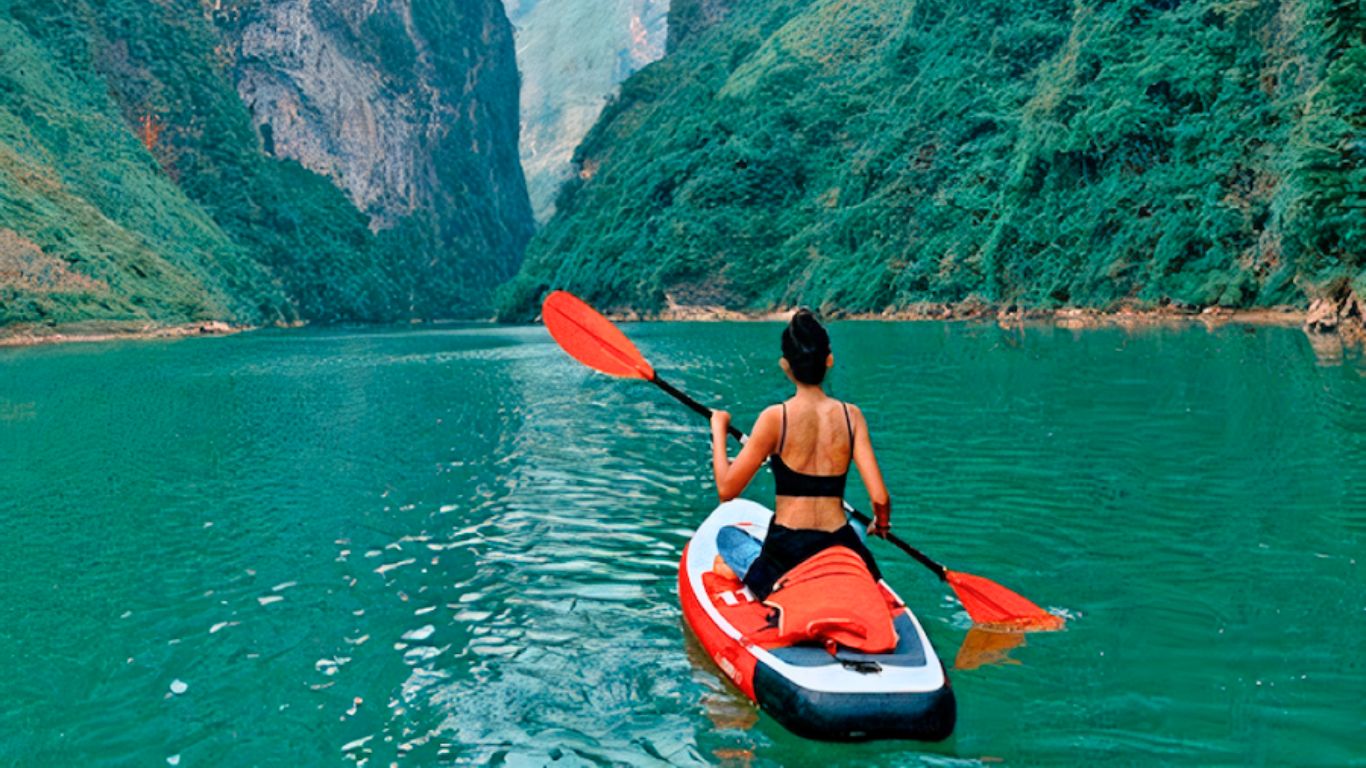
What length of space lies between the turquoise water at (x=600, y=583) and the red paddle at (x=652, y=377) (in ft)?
0.82

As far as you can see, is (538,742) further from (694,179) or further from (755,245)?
(694,179)

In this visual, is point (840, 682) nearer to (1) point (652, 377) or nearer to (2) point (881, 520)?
(2) point (881, 520)

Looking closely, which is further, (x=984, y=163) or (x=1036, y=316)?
(x=984, y=163)

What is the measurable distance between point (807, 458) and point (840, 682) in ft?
5.68

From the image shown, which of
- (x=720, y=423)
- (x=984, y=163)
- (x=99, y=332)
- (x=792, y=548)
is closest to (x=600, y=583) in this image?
(x=720, y=423)

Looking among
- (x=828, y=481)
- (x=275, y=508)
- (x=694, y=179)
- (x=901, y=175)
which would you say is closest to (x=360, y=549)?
(x=275, y=508)

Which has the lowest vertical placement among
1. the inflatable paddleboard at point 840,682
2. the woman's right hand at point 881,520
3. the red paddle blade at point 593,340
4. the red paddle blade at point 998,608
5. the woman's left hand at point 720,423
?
the red paddle blade at point 998,608

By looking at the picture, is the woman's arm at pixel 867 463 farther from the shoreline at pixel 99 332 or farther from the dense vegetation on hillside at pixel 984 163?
the shoreline at pixel 99 332

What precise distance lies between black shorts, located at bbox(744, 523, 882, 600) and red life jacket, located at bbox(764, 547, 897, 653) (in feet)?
0.43

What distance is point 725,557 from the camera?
9.77 metres

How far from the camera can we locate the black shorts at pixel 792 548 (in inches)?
318

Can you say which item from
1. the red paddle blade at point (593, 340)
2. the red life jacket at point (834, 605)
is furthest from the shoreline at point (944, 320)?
the red life jacket at point (834, 605)

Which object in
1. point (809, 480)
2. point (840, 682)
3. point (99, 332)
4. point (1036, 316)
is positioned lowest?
point (1036, 316)

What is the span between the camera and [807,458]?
793cm
